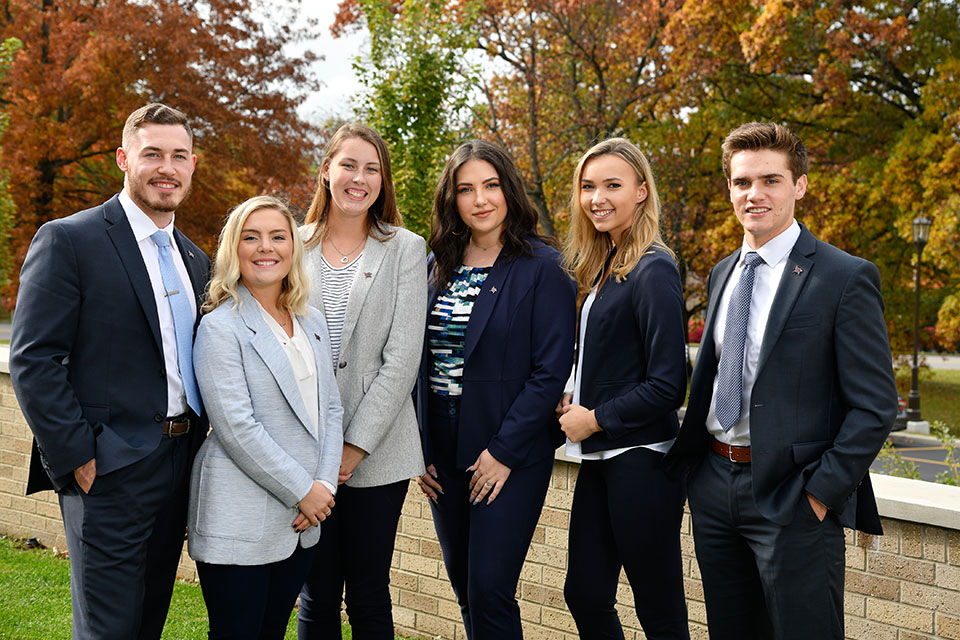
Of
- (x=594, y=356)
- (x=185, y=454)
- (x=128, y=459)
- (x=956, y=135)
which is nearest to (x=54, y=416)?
(x=128, y=459)

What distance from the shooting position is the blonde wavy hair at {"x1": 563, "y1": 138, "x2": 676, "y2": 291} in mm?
3209

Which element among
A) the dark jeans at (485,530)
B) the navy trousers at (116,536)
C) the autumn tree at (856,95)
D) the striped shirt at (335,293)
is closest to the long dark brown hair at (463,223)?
the striped shirt at (335,293)

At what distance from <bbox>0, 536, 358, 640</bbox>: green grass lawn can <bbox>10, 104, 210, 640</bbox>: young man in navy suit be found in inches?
73.4

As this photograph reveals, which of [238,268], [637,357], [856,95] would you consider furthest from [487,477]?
[856,95]

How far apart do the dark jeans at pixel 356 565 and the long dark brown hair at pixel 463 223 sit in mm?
949

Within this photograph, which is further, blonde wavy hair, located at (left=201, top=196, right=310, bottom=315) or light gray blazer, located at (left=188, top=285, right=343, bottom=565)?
blonde wavy hair, located at (left=201, top=196, right=310, bottom=315)

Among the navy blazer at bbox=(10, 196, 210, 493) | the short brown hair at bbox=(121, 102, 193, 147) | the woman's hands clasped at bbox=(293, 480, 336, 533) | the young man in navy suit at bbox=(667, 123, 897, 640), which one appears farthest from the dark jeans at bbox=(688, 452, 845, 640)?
the short brown hair at bbox=(121, 102, 193, 147)

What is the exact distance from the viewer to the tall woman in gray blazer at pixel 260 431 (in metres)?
2.82

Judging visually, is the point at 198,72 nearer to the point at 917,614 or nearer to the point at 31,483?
the point at 31,483

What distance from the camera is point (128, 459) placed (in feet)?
9.47

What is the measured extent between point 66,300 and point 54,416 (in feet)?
1.31

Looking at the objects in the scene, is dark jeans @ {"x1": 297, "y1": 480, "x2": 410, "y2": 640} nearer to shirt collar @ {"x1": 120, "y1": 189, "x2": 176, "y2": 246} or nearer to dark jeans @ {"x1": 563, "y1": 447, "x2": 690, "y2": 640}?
dark jeans @ {"x1": 563, "y1": 447, "x2": 690, "y2": 640}

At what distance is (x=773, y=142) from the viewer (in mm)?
2732

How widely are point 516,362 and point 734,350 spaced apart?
0.85 metres
